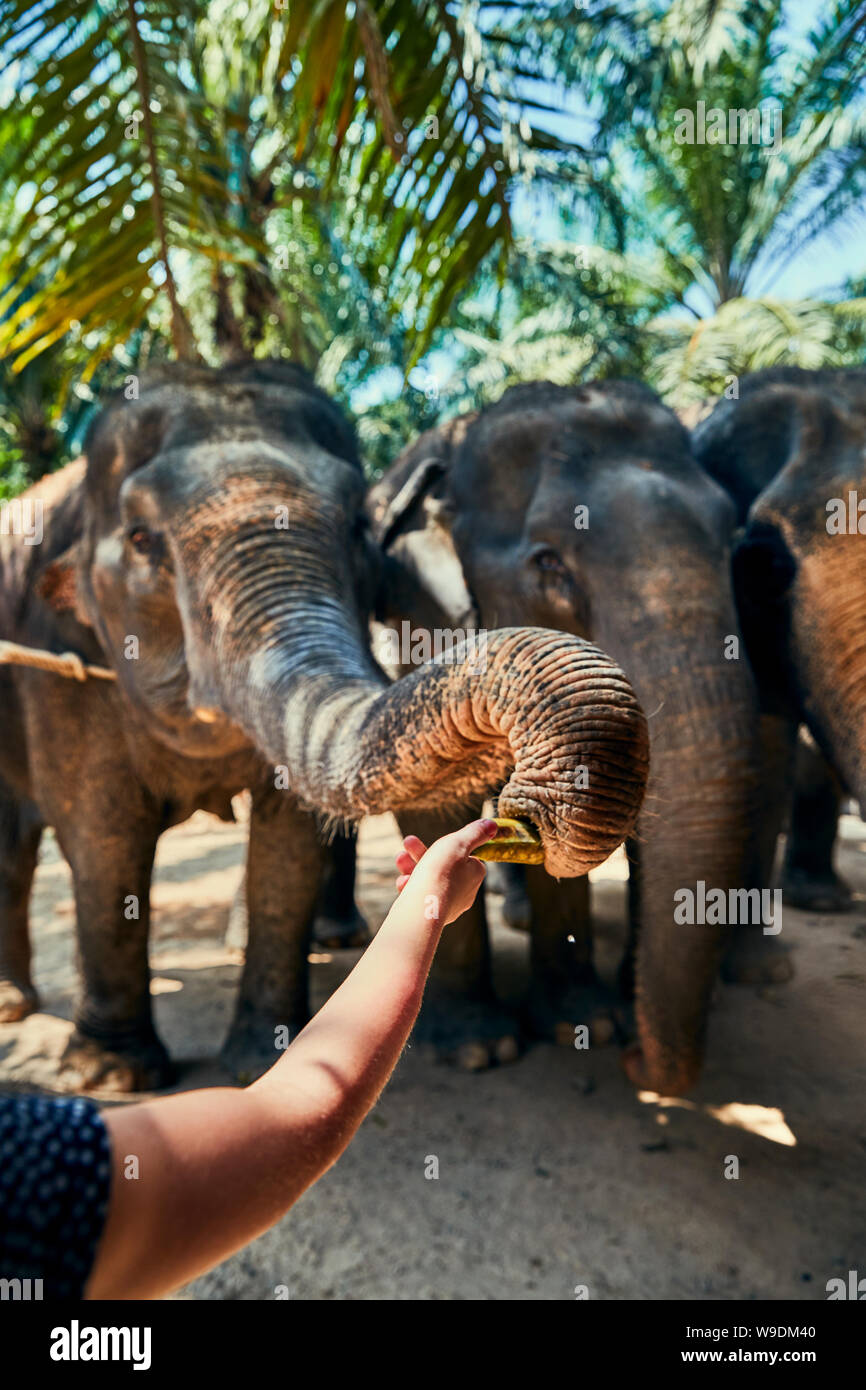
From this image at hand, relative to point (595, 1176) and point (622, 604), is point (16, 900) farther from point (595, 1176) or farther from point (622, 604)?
point (622, 604)

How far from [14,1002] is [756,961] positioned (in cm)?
364

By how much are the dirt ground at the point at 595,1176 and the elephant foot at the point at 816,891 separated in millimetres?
1542

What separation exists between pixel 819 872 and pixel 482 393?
1552cm

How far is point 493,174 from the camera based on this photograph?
4.81 meters

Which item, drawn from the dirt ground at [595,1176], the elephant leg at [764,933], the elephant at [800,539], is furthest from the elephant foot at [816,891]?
the elephant at [800,539]

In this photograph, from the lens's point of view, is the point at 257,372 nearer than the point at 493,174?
Yes

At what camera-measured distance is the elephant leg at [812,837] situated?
258 inches

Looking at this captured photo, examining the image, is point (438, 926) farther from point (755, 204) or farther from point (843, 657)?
point (755, 204)

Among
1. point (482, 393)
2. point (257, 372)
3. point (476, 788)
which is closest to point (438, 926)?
point (476, 788)

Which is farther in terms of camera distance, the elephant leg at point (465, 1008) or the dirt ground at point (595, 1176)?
the elephant leg at point (465, 1008)

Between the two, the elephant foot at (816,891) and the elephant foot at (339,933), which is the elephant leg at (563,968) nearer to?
the elephant foot at (339,933)

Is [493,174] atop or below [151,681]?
atop
